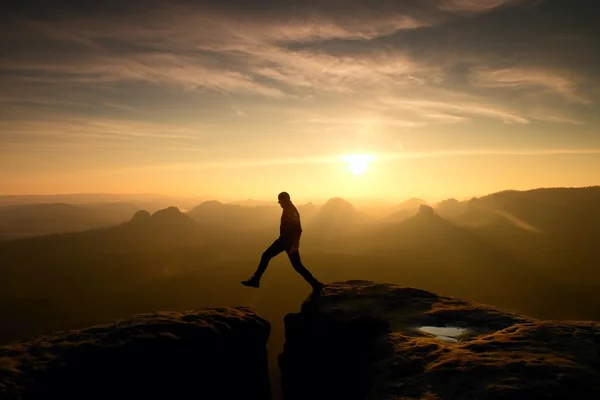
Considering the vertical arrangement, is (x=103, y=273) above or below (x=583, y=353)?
below

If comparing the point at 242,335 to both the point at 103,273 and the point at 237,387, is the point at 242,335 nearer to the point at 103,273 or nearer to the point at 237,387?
the point at 237,387

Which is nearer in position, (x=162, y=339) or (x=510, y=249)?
(x=162, y=339)

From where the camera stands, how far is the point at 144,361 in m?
10.6

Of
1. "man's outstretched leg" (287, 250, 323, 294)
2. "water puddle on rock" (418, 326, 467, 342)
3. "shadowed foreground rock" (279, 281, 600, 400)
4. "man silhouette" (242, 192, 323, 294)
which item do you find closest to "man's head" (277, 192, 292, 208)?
"man silhouette" (242, 192, 323, 294)

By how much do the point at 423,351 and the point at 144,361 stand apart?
7954 mm

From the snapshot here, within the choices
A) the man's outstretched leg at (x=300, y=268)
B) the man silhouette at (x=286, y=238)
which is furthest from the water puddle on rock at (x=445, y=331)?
the man silhouette at (x=286, y=238)

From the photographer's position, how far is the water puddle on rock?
10.3 meters

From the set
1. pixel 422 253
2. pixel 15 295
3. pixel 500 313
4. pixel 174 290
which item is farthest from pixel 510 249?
pixel 15 295

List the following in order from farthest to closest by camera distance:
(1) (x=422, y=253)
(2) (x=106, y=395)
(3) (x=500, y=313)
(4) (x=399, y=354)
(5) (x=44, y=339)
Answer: (1) (x=422, y=253) → (3) (x=500, y=313) → (5) (x=44, y=339) → (2) (x=106, y=395) → (4) (x=399, y=354)

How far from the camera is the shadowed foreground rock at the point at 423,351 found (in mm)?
6879

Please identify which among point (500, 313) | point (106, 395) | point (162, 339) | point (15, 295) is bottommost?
point (15, 295)

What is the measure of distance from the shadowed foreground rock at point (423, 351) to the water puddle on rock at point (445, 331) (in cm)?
13

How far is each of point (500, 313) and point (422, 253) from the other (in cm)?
19810

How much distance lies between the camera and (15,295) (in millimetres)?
156875
